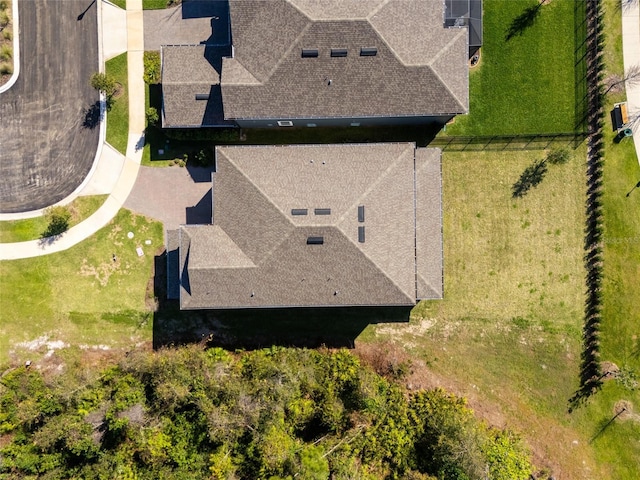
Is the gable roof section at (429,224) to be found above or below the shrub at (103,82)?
below

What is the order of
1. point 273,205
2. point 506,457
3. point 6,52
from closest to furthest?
1. point 273,205
2. point 506,457
3. point 6,52

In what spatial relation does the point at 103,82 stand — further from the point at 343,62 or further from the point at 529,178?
the point at 529,178

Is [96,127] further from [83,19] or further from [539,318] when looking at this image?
[539,318]

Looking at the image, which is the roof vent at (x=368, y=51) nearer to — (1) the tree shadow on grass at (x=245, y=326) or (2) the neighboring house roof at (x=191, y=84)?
(2) the neighboring house roof at (x=191, y=84)

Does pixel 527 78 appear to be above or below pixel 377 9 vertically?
Answer: below

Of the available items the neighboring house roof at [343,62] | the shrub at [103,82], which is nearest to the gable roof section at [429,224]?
the neighboring house roof at [343,62]

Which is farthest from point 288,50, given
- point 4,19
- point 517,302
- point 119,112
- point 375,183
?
point 517,302
